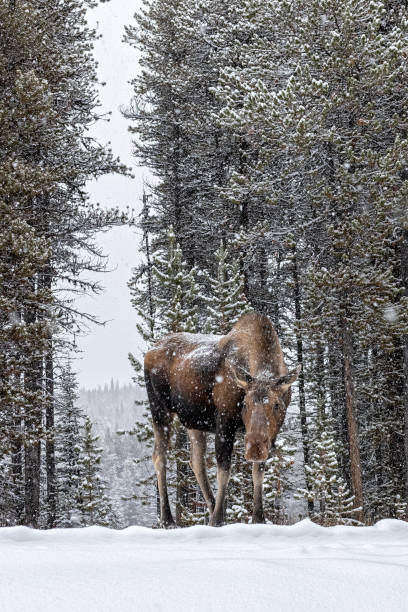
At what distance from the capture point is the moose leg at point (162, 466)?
739 centimetres

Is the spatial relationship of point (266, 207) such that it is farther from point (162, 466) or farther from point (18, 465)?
point (162, 466)

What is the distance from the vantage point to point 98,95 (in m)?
18.1

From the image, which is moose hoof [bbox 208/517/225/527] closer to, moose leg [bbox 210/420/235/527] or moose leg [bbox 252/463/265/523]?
moose leg [bbox 210/420/235/527]

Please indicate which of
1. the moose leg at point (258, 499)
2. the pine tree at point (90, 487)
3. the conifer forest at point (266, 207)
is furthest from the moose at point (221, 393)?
the pine tree at point (90, 487)

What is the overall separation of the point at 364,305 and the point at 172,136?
43.7 feet

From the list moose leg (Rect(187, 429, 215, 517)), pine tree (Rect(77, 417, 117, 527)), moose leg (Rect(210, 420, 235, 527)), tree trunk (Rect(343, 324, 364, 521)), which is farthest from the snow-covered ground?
pine tree (Rect(77, 417, 117, 527))

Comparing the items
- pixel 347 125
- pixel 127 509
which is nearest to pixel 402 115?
pixel 347 125

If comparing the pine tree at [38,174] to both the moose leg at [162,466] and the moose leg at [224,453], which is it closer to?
the moose leg at [162,466]

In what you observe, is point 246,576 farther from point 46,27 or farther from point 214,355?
point 46,27

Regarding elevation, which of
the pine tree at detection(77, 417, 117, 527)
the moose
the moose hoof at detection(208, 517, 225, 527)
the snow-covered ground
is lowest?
the pine tree at detection(77, 417, 117, 527)

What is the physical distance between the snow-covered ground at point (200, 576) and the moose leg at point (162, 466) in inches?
160

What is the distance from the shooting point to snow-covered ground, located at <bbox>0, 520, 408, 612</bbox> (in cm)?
198

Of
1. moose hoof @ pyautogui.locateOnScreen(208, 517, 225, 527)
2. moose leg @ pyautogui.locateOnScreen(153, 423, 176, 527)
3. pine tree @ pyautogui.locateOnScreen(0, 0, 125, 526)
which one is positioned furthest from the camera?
pine tree @ pyautogui.locateOnScreen(0, 0, 125, 526)

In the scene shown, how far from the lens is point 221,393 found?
23.1 ft
